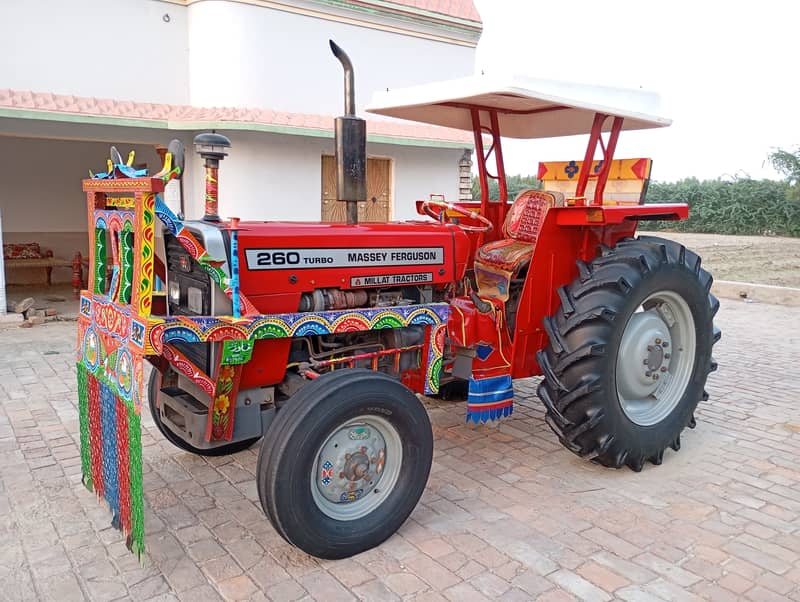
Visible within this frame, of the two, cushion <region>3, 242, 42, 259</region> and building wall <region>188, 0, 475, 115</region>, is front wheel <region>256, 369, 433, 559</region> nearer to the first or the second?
building wall <region>188, 0, 475, 115</region>

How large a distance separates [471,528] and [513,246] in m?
1.90

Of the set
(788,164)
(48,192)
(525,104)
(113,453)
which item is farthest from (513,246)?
(788,164)

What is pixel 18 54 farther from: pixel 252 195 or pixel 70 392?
pixel 70 392

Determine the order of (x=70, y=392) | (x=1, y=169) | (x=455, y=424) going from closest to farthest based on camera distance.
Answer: (x=455, y=424) < (x=70, y=392) < (x=1, y=169)

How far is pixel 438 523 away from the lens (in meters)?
3.27

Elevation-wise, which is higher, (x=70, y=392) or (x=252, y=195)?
(x=252, y=195)

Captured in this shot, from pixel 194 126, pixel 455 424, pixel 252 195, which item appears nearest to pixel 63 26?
pixel 194 126

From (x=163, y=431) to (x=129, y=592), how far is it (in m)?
1.31

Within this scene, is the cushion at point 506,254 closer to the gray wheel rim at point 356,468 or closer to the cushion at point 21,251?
the gray wheel rim at point 356,468

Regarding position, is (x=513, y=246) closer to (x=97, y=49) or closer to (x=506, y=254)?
(x=506, y=254)

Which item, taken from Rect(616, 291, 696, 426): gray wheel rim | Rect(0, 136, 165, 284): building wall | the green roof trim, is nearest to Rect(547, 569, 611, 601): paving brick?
Rect(616, 291, 696, 426): gray wheel rim

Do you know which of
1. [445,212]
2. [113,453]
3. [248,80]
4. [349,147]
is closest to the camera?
[113,453]

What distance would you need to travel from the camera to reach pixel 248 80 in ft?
28.8

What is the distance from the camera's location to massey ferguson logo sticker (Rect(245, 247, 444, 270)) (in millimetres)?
3125
